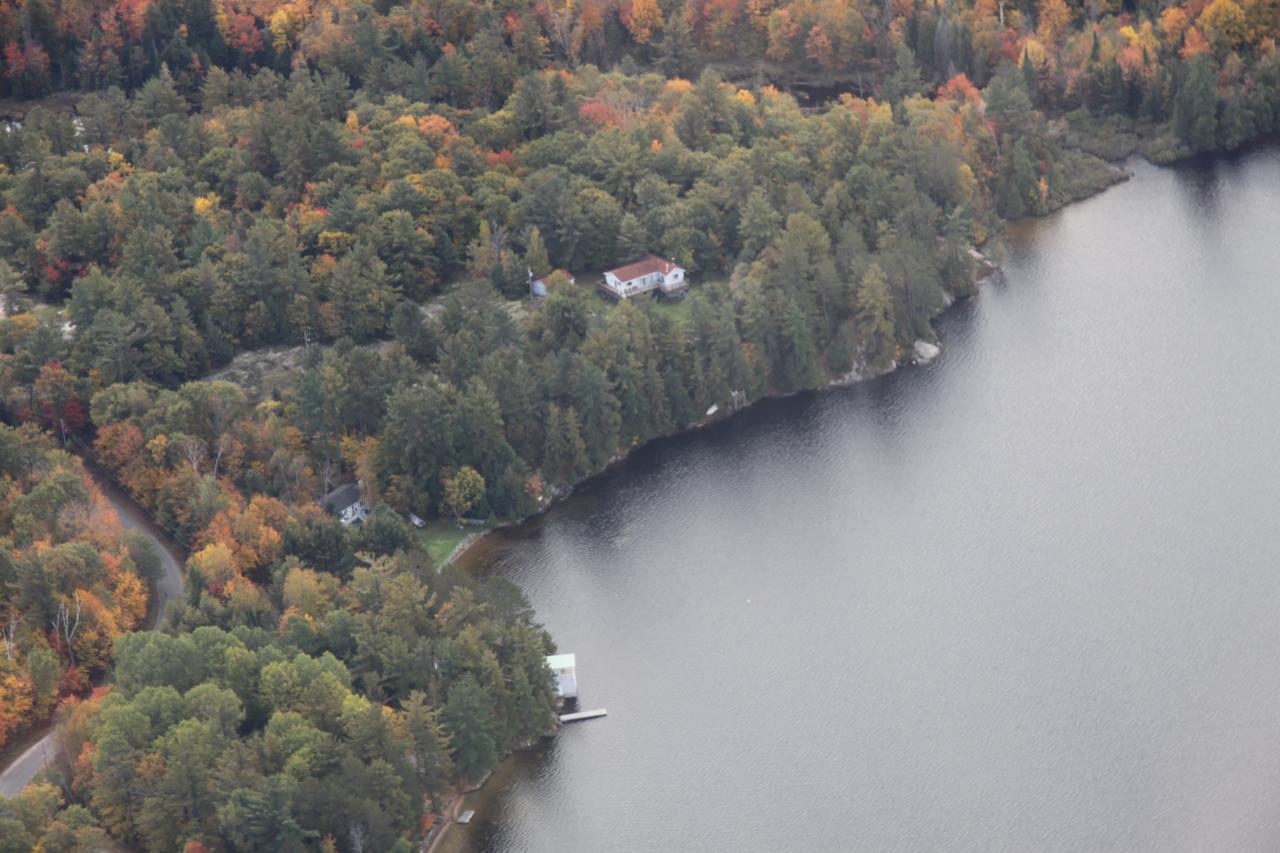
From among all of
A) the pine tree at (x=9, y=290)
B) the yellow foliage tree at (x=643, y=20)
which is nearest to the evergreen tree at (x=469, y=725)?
the pine tree at (x=9, y=290)

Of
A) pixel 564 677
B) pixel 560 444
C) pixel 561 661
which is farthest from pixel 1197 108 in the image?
pixel 564 677

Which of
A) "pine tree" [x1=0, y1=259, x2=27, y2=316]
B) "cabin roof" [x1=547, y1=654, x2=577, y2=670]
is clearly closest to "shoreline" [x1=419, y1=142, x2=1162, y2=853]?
"cabin roof" [x1=547, y1=654, x2=577, y2=670]

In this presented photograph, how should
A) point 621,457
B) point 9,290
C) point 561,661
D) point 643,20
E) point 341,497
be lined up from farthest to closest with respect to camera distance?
point 643,20, point 9,290, point 621,457, point 341,497, point 561,661

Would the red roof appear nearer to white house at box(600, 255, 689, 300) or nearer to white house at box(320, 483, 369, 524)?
white house at box(600, 255, 689, 300)

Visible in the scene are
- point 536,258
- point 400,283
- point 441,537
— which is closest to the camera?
point 441,537

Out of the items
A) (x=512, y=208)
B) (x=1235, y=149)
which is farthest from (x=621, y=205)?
(x=1235, y=149)

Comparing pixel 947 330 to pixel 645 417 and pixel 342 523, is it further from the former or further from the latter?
pixel 342 523

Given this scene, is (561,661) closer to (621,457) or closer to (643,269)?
(621,457)

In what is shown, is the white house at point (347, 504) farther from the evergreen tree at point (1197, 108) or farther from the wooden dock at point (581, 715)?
the evergreen tree at point (1197, 108)
